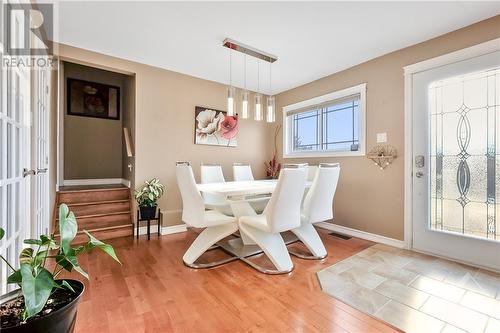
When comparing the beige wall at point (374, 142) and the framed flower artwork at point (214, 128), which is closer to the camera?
the beige wall at point (374, 142)

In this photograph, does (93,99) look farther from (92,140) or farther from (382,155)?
(382,155)

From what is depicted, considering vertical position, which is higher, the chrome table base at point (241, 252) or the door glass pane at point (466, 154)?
the door glass pane at point (466, 154)

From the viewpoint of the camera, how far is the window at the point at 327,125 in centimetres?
353

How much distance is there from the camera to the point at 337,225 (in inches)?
147

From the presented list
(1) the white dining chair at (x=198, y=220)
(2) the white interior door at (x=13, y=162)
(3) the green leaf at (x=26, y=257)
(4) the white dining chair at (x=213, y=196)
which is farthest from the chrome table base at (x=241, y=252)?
(3) the green leaf at (x=26, y=257)

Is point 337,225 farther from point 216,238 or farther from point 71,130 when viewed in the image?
point 71,130

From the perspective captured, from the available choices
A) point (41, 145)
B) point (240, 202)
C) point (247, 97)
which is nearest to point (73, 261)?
point (240, 202)

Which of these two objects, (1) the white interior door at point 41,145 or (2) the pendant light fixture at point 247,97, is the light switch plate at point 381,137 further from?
(1) the white interior door at point 41,145

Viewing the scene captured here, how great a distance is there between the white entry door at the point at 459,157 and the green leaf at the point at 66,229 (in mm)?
3293

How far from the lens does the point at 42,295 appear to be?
799 millimetres

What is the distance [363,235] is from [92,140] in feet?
17.4

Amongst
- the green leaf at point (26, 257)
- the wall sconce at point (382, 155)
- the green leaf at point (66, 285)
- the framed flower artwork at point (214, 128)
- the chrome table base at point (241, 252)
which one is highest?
the framed flower artwork at point (214, 128)

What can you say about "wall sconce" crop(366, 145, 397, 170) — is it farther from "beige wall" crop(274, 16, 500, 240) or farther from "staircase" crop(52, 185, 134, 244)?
"staircase" crop(52, 185, 134, 244)

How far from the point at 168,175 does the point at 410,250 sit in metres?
3.42
